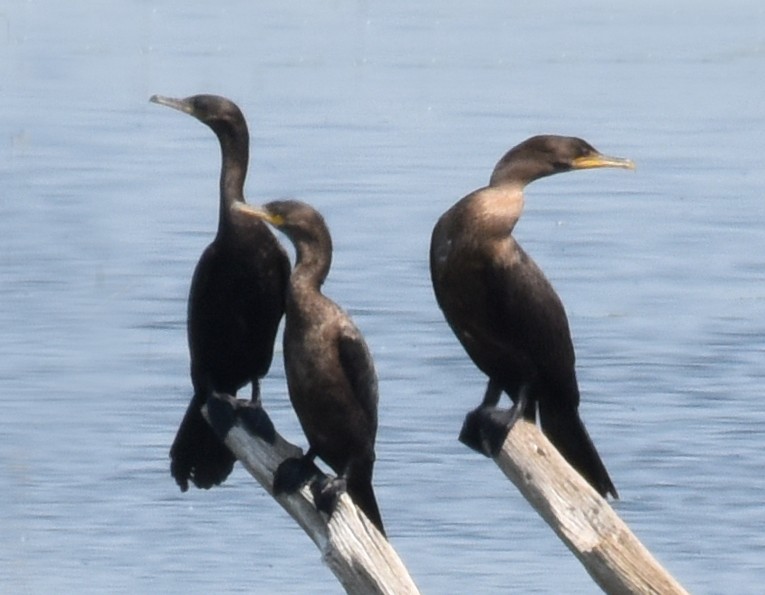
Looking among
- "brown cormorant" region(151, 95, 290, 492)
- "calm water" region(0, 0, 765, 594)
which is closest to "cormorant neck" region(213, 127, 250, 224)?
"brown cormorant" region(151, 95, 290, 492)

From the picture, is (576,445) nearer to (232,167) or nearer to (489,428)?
(489,428)

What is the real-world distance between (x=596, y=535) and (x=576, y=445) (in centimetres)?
55

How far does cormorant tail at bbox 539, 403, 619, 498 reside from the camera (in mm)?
4996

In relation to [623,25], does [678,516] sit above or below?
above

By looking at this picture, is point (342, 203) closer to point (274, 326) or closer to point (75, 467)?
point (75, 467)

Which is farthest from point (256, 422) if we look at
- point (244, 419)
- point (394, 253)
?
point (394, 253)

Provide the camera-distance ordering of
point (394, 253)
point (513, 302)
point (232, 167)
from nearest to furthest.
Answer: point (513, 302), point (232, 167), point (394, 253)

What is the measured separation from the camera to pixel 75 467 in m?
9.01

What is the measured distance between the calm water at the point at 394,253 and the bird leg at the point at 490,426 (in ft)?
8.45

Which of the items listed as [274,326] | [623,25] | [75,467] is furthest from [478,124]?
[274,326]

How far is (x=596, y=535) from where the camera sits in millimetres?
4539

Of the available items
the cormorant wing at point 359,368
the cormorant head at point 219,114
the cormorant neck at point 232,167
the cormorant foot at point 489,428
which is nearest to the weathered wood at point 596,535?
the cormorant foot at point 489,428

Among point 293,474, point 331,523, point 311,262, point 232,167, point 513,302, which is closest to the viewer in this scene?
point 331,523

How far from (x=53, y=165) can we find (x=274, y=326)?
10.3 metres
